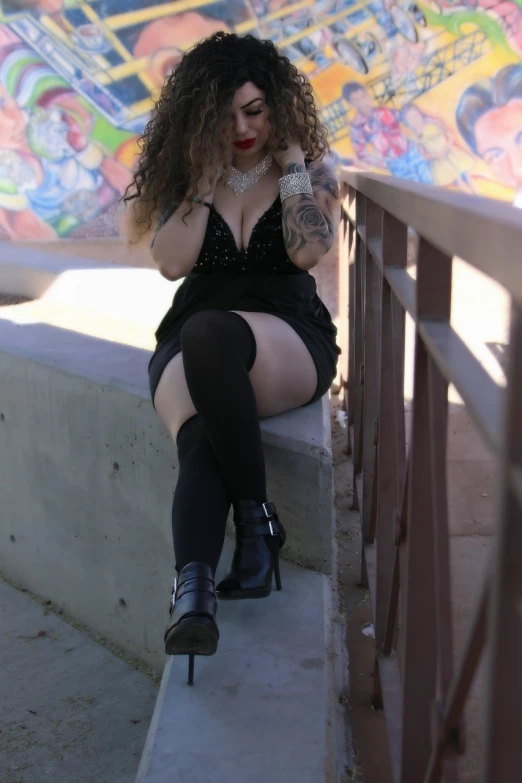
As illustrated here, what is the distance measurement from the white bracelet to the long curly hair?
0.11 m

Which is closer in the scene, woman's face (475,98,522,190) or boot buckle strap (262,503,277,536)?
boot buckle strap (262,503,277,536)

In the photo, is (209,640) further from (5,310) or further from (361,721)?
(5,310)

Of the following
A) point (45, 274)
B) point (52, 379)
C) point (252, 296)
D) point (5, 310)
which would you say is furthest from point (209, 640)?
point (45, 274)

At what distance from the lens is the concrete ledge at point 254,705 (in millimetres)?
1462

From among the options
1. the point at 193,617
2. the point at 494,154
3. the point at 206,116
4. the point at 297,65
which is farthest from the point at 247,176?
the point at 494,154

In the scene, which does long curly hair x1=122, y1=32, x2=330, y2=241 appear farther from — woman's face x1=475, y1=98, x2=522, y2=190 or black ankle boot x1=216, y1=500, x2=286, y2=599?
woman's face x1=475, y1=98, x2=522, y2=190

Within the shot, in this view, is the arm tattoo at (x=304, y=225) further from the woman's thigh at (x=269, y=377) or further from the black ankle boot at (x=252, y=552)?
the black ankle boot at (x=252, y=552)

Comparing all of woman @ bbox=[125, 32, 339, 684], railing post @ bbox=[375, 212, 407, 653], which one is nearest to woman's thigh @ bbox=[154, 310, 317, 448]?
woman @ bbox=[125, 32, 339, 684]

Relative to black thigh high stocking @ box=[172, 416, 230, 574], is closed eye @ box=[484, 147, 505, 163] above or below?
above

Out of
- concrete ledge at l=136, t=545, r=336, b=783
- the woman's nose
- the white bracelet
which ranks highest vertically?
the woman's nose

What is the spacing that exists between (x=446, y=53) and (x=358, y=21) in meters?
1.04

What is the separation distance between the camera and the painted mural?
9.34 meters

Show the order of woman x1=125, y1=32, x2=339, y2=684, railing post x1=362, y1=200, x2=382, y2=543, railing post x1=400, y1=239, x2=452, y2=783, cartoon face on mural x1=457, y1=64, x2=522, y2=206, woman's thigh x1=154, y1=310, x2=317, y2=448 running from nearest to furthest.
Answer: railing post x1=400, y1=239, x2=452, y2=783 → woman's thigh x1=154, y1=310, x2=317, y2=448 → woman x1=125, y1=32, x2=339, y2=684 → railing post x1=362, y1=200, x2=382, y2=543 → cartoon face on mural x1=457, y1=64, x2=522, y2=206

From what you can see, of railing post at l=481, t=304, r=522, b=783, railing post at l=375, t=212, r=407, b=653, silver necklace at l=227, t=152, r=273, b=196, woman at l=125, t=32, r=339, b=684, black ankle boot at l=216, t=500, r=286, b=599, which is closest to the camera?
railing post at l=481, t=304, r=522, b=783
